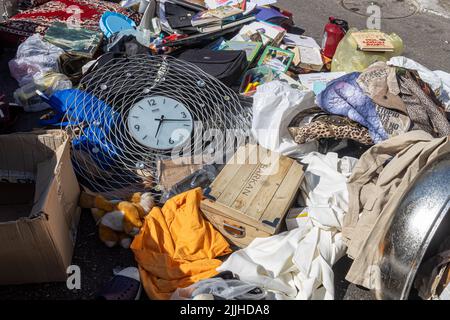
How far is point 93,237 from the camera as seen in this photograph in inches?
98.0

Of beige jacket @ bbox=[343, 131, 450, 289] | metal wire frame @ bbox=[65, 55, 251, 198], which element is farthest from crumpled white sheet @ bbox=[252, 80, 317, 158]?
beige jacket @ bbox=[343, 131, 450, 289]

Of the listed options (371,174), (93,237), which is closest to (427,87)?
(371,174)

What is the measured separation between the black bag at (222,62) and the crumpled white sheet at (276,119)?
381 millimetres

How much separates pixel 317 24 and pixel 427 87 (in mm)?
2025

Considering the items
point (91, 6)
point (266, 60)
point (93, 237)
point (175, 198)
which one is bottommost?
point (93, 237)

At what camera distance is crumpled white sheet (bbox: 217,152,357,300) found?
6.96 feet

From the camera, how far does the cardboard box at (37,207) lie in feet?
6.54

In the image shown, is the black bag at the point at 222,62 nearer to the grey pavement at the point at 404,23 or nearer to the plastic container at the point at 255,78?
the plastic container at the point at 255,78

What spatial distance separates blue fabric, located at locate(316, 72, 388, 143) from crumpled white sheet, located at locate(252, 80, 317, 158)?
0.18 metres

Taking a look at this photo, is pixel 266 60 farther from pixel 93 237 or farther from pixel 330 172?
pixel 93 237

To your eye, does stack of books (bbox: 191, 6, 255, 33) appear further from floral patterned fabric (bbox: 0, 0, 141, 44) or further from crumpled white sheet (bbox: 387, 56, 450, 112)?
crumpled white sheet (bbox: 387, 56, 450, 112)

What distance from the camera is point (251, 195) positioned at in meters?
2.45

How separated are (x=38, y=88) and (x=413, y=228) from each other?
8.41 feet

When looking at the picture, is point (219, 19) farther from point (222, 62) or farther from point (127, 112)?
point (127, 112)
